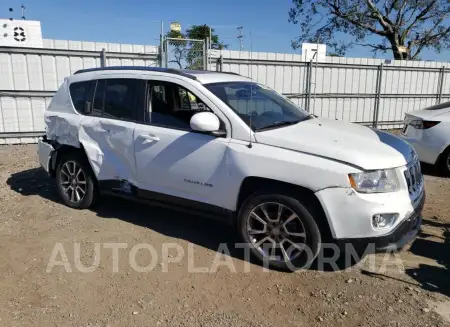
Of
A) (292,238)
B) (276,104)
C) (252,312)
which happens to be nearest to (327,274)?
(292,238)

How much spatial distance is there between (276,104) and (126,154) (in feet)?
5.87

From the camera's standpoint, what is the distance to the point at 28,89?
9.19 metres

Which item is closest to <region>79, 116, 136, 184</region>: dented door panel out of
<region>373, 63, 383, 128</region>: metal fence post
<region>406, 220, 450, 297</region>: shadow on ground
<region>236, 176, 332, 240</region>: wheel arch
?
<region>236, 176, 332, 240</region>: wheel arch

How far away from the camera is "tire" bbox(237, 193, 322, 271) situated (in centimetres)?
345

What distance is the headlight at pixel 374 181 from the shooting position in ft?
10.6

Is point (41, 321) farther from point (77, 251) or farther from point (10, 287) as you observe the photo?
point (77, 251)

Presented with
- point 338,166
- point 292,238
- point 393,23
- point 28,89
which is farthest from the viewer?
point 393,23

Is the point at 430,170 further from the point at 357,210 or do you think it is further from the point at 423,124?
the point at 357,210

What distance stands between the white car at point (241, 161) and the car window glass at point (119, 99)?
0.04 feet

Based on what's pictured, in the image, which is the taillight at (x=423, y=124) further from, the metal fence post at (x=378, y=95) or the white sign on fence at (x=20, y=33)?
the white sign on fence at (x=20, y=33)

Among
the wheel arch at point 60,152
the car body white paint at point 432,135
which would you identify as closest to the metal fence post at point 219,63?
the car body white paint at point 432,135

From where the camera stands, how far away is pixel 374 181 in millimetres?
3271

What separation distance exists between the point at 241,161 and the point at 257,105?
2.72ft

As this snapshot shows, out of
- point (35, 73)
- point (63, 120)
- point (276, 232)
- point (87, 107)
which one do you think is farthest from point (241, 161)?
point (35, 73)
